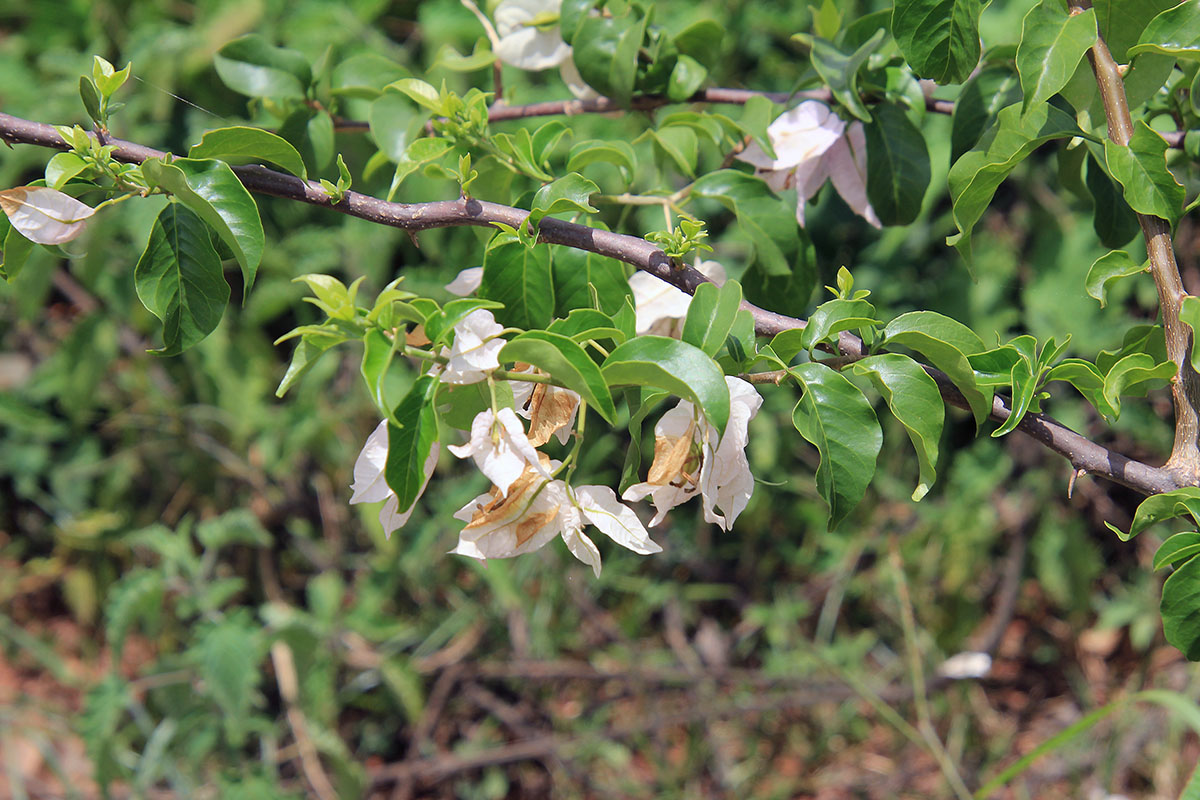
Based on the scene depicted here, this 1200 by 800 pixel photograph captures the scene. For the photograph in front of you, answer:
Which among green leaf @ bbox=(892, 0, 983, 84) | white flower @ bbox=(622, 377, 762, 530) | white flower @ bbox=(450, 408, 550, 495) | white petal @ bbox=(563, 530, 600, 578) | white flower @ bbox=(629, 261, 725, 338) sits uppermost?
green leaf @ bbox=(892, 0, 983, 84)

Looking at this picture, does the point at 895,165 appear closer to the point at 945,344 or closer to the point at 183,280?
the point at 945,344

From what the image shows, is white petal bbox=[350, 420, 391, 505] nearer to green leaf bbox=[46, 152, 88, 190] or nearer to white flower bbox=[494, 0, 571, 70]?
green leaf bbox=[46, 152, 88, 190]

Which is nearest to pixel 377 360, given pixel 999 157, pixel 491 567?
pixel 999 157

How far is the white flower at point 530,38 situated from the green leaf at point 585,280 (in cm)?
26

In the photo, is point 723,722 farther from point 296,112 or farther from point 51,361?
point 51,361

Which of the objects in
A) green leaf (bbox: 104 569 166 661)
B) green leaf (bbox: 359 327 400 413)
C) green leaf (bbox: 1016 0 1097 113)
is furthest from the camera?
green leaf (bbox: 104 569 166 661)

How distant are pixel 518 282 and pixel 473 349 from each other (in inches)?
3.9

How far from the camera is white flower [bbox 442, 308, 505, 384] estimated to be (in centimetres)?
43

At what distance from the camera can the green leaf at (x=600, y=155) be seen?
2.10 ft

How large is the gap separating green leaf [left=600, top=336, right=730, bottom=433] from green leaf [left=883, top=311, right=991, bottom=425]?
0.12m

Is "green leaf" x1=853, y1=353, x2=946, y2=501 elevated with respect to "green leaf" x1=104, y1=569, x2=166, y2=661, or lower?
elevated

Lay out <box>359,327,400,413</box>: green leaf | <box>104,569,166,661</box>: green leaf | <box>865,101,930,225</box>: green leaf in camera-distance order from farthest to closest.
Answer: <box>104,569,166,661</box>: green leaf
<box>865,101,930,225</box>: green leaf
<box>359,327,400,413</box>: green leaf

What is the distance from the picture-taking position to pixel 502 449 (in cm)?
44

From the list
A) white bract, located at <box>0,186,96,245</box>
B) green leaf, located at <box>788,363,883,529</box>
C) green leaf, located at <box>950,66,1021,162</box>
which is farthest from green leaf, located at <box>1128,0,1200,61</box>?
white bract, located at <box>0,186,96,245</box>
